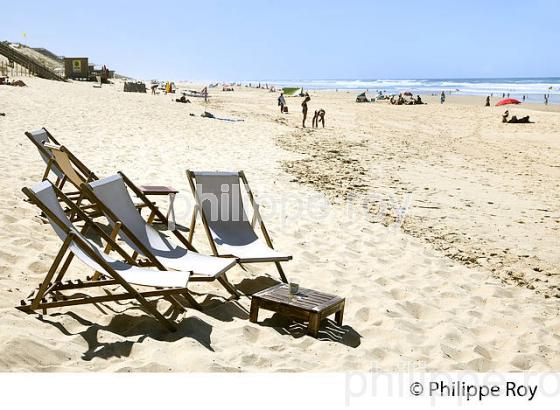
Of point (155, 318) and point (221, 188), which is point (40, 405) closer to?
point (155, 318)

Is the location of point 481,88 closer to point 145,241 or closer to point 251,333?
point 145,241

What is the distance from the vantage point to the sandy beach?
3.37 metres

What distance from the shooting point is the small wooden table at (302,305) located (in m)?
3.71

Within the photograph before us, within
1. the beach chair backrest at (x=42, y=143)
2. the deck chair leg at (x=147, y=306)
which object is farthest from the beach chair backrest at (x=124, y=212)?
the beach chair backrest at (x=42, y=143)

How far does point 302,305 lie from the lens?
3.80m

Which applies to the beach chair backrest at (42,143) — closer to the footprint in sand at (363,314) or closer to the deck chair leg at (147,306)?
the deck chair leg at (147,306)

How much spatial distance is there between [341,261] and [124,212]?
2235mm

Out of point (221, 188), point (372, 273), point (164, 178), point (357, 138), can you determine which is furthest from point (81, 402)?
point (357, 138)

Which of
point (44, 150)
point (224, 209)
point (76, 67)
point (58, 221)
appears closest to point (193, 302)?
point (58, 221)

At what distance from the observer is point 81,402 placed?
8.55 feet

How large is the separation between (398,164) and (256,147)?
3.28m

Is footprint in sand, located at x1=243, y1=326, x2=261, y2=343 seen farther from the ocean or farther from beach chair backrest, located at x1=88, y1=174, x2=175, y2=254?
the ocean

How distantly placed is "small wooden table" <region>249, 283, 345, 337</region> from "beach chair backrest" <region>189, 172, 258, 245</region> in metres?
1.14

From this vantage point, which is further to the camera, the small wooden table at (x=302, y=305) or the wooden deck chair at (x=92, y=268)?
the small wooden table at (x=302, y=305)
